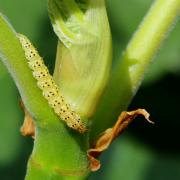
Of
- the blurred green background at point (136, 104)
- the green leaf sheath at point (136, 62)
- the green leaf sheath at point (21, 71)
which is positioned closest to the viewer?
the green leaf sheath at point (21, 71)

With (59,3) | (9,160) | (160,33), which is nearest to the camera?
(59,3)

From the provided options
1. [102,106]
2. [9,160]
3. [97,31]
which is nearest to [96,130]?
[102,106]

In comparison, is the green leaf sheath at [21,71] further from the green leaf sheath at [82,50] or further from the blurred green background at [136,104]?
the blurred green background at [136,104]

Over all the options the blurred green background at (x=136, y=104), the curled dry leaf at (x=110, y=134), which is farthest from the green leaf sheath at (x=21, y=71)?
the blurred green background at (x=136, y=104)

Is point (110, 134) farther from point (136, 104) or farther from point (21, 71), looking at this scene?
point (136, 104)

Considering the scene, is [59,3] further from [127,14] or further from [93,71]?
[127,14]
